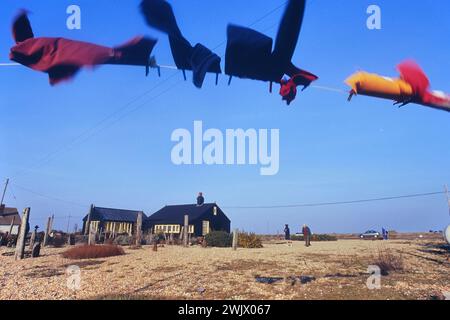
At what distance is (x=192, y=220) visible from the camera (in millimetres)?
42469

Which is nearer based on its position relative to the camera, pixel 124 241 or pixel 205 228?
pixel 124 241

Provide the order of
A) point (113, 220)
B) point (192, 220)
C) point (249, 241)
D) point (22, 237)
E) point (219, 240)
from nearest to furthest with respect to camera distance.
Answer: point (22, 237) < point (249, 241) < point (219, 240) < point (192, 220) < point (113, 220)

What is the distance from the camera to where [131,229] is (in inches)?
1922

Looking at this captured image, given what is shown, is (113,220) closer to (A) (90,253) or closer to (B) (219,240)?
(B) (219,240)

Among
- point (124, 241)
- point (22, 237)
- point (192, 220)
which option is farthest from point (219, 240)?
point (22, 237)

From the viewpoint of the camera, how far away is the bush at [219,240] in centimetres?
3005

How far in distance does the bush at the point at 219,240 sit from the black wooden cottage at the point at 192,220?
1110 cm

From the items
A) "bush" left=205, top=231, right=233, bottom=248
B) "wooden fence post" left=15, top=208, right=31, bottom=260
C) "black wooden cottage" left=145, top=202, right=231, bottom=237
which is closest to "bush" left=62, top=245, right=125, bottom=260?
"wooden fence post" left=15, top=208, right=31, bottom=260

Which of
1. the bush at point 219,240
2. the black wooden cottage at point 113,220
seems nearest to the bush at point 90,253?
the bush at point 219,240

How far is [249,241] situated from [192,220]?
15.5m

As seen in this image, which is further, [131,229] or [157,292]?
[131,229]
